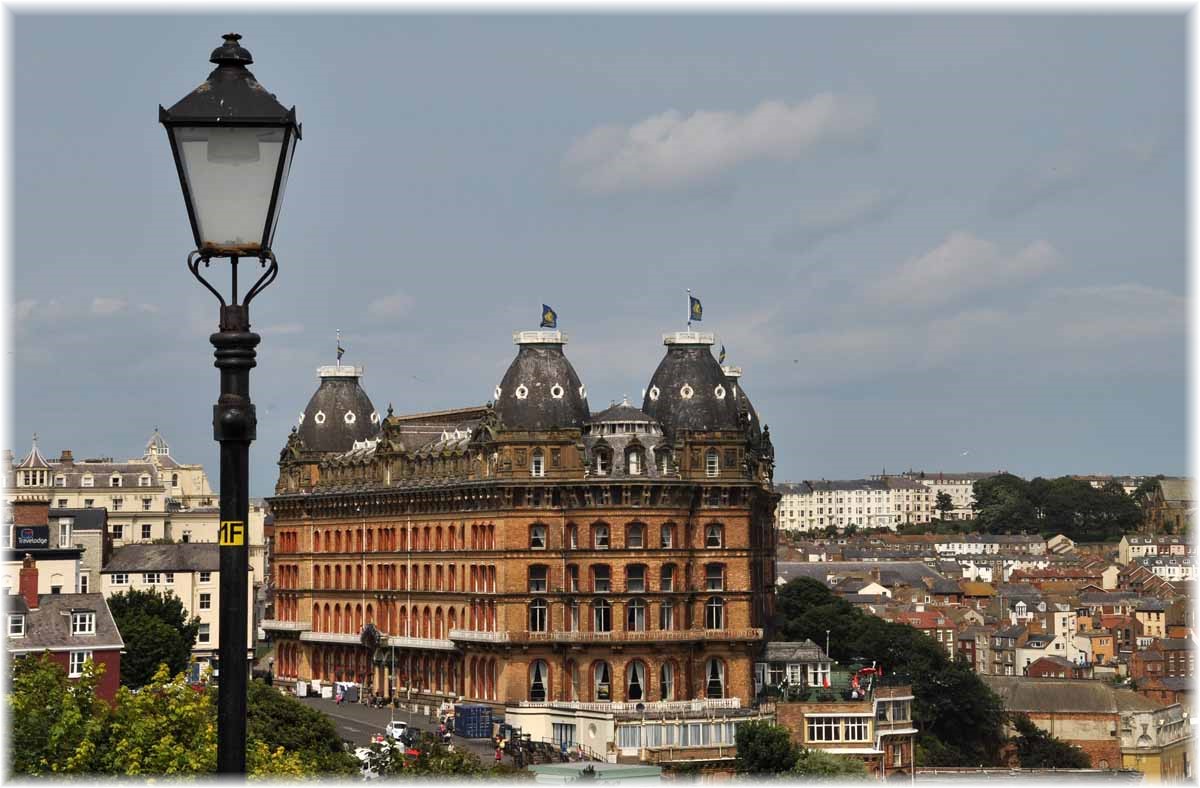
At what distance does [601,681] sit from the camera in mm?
109125

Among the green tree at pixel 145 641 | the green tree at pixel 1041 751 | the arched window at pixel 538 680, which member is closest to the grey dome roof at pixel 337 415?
the green tree at pixel 145 641

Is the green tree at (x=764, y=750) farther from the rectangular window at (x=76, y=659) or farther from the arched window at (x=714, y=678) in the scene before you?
the rectangular window at (x=76, y=659)

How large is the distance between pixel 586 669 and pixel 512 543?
737cm

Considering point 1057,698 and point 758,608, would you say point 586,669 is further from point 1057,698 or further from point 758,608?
point 1057,698

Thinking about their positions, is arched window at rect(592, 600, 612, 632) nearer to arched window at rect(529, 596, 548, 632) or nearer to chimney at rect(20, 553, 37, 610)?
arched window at rect(529, 596, 548, 632)

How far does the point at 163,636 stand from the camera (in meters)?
109

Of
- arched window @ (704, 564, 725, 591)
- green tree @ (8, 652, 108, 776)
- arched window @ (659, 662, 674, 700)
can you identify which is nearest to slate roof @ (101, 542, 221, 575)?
arched window @ (659, 662, 674, 700)

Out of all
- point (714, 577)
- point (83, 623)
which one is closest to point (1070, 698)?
point (714, 577)

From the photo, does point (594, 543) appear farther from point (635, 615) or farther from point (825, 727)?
point (825, 727)

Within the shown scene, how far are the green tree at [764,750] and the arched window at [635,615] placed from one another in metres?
12.4

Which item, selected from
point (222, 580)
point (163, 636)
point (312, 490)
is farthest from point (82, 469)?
point (222, 580)

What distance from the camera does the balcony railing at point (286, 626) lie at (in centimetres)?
13488

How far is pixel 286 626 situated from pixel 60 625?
186 ft

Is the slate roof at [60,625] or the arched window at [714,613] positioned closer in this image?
the slate roof at [60,625]
